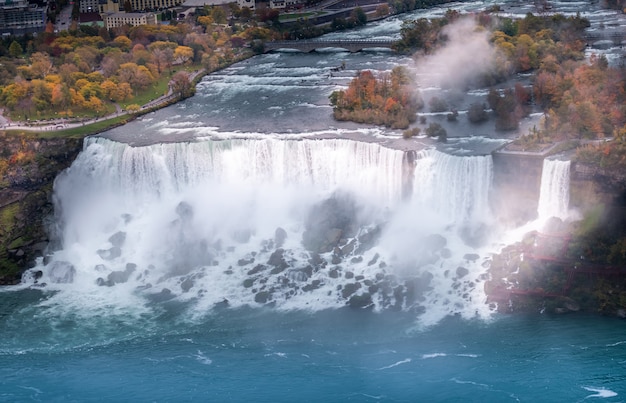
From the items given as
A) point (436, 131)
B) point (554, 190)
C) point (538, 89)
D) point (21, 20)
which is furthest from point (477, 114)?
point (21, 20)

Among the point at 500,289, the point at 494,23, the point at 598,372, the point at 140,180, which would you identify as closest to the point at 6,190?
the point at 140,180

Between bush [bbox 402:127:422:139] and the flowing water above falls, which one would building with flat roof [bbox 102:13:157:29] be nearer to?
the flowing water above falls

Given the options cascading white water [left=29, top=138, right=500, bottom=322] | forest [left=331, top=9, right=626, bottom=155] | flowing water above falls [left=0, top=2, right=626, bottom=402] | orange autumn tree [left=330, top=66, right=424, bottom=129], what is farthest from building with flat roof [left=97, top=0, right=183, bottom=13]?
cascading white water [left=29, top=138, right=500, bottom=322]

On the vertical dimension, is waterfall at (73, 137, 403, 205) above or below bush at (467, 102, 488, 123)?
below

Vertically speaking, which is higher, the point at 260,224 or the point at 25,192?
the point at 25,192

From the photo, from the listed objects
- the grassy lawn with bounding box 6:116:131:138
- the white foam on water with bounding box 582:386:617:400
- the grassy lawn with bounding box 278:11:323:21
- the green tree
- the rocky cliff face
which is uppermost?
the grassy lawn with bounding box 278:11:323:21

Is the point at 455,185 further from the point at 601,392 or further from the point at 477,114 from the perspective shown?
the point at 601,392

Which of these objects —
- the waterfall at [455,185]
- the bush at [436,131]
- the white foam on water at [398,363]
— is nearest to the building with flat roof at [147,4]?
the bush at [436,131]

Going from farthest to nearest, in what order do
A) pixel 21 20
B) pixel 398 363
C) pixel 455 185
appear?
1. pixel 21 20
2. pixel 455 185
3. pixel 398 363
